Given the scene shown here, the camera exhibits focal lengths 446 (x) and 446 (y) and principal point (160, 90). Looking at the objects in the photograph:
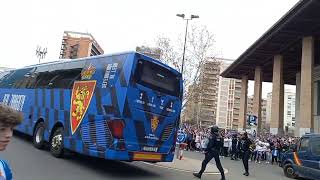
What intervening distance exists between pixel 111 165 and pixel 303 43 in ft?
97.4

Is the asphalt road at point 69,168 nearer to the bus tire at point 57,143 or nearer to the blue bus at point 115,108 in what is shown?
the bus tire at point 57,143

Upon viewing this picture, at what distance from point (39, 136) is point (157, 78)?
5638 mm

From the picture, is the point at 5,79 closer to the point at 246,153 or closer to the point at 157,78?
the point at 157,78

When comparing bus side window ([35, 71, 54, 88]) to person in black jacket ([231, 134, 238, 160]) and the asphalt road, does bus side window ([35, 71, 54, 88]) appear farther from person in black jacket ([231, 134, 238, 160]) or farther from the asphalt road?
person in black jacket ([231, 134, 238, 160])

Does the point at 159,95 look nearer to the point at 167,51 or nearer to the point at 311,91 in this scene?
the point at 311,91

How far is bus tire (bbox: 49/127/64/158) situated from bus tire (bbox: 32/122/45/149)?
1.15 metres

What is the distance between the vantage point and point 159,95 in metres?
12.7

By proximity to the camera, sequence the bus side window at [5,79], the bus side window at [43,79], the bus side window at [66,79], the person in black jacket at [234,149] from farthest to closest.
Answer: the person in black jacket at [234,149] < the bus side window at [5,79] < the bus side window at [43,79] < the bus side window at [66,79]

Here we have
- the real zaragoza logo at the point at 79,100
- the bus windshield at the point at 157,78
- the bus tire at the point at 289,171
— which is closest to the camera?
the bus windshield at the point at 157,78

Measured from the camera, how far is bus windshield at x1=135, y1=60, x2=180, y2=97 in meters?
12.1

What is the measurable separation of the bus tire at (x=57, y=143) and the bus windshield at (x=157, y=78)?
3559 millimetres

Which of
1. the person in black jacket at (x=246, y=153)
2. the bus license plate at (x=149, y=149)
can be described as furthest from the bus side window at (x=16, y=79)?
the person in black jacket at (x=246, y=153)

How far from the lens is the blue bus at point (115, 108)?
1169 cm

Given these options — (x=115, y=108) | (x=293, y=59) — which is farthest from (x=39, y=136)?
(x=293, y=59)
